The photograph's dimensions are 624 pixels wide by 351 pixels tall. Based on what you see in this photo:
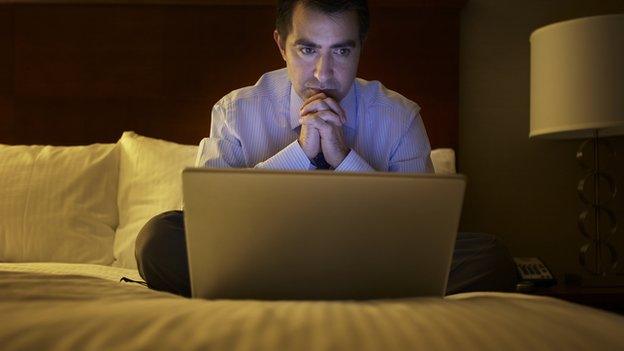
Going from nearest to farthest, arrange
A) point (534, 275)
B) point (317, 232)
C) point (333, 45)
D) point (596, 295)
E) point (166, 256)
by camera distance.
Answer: point (317, 232)
point (166, 256)
point (333, 45)
point (596, 295)
point (534, 275)

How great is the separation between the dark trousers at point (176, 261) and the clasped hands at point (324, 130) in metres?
0.32

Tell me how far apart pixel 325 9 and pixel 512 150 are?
1.32 metres

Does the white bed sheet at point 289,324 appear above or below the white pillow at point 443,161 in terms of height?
below

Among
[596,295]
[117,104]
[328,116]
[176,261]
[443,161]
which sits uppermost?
[117,104]

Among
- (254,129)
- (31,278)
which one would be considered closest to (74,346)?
(31,278)

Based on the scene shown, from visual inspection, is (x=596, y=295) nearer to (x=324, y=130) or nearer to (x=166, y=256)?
(x=324, y=130)

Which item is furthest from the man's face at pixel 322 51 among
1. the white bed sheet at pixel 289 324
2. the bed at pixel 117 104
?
the white bed sheet at pixel 289 324

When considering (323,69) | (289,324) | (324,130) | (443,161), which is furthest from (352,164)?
(289,324)

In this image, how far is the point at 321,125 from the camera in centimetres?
149

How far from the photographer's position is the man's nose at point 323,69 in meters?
1.58

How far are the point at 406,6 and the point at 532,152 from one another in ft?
2.33

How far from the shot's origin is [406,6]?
2596 millimetres

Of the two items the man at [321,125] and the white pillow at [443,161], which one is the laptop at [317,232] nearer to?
the man at [321,125]

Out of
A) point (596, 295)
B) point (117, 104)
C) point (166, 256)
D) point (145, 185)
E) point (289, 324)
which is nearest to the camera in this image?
point (289, 324)
